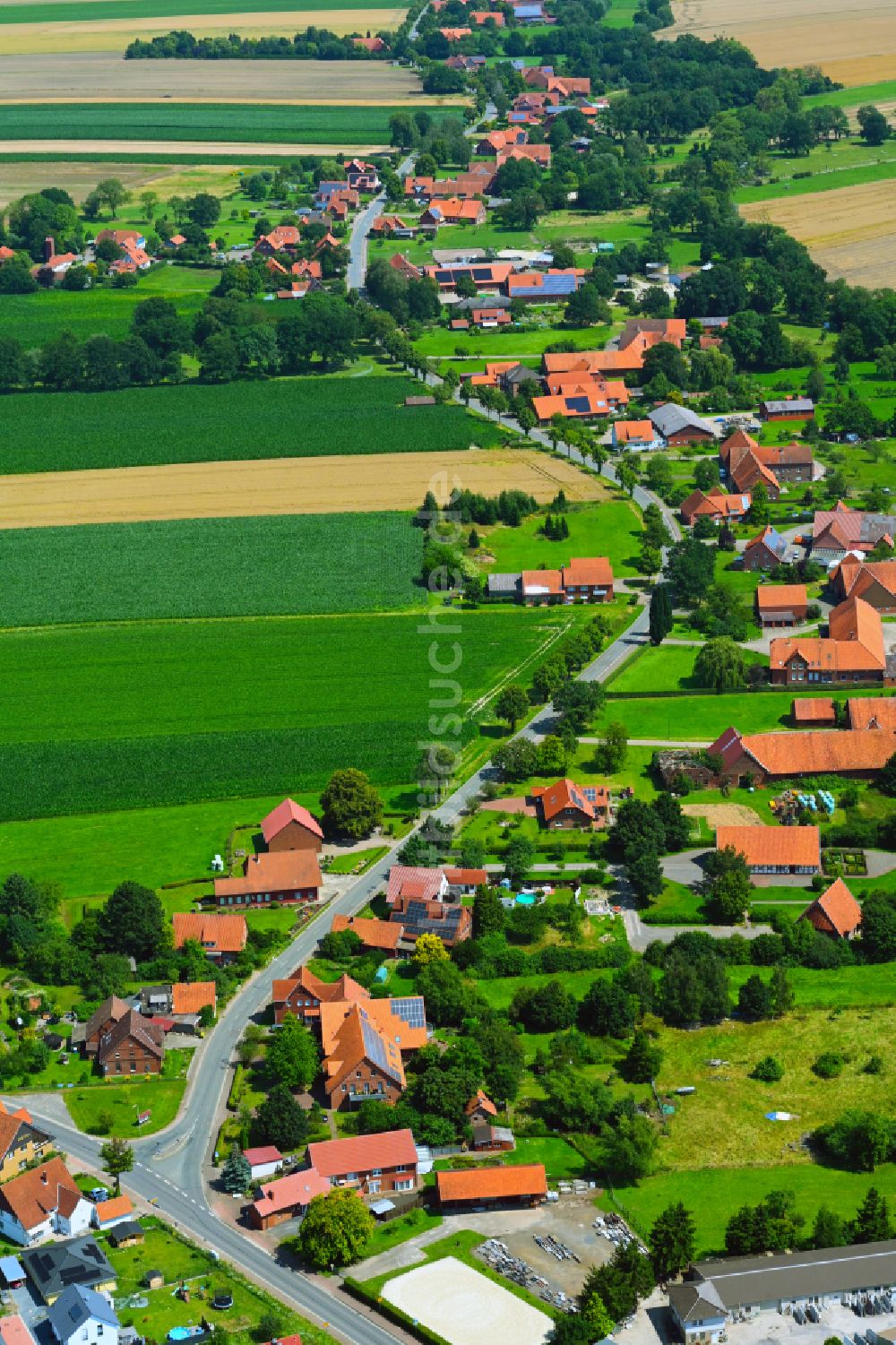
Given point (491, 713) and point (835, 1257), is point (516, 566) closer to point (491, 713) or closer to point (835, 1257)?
point (491, 713)

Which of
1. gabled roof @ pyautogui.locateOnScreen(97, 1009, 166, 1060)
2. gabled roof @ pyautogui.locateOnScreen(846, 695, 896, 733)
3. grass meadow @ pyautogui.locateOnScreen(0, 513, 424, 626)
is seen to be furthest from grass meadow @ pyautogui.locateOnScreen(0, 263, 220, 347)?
gabled roof @ pyautogui.locateOnScreen(97, 1009, 166, 1060)

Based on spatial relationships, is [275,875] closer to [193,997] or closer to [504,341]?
[193,997]

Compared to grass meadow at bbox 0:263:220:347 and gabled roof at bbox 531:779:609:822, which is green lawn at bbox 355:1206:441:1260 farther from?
grass meadow at bbox 0:263:220:347

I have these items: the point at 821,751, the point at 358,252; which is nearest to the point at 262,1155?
the point at 821,751

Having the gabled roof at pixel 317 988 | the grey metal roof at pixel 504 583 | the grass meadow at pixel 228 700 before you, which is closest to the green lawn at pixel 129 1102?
the gabled roof at pixel 317 988

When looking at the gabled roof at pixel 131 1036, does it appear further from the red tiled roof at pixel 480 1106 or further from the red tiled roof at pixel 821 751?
the red tiled roof at pixel 821 751

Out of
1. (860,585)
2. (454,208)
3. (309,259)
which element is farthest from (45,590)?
(454,208)
